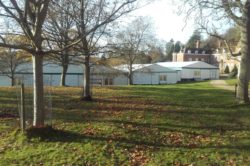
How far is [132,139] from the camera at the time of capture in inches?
426

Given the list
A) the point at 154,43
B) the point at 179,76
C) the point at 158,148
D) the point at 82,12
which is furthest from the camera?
the point at 179,76

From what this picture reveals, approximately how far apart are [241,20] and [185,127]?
27.5 ft

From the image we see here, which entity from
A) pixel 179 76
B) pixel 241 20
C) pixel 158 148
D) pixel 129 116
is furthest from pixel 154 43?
pixel 158 148

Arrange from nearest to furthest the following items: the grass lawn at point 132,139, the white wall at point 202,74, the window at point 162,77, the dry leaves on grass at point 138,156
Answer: the dry leaves on grass at point 138,156, the grass lawn at point 132,139, the window at point 162,77, the white wall at point 202,74

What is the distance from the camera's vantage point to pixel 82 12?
1812cm

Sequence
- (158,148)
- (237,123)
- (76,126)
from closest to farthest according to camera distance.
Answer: (158,148), (76,126), (237,123)

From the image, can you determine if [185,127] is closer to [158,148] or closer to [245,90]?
[158,148]

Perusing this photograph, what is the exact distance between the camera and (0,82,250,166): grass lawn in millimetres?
9344

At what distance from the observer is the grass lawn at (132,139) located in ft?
30.7

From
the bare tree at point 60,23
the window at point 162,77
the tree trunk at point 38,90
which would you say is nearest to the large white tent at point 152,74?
the window at point 162,77

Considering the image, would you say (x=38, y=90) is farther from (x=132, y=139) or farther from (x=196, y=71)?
(x=196, y=71)

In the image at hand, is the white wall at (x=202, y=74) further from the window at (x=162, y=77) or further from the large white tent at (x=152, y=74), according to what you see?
the window at (x=162, y=77)

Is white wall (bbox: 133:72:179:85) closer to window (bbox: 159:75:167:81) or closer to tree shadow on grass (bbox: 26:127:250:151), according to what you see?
window (bbox: 159:75:167:81)

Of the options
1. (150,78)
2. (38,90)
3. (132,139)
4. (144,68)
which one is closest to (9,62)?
(144,68)
